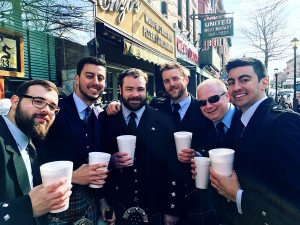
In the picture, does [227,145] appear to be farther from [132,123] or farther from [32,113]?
[32,113]

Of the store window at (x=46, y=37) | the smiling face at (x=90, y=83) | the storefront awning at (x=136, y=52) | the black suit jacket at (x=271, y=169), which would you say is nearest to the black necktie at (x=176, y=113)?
the smiling face at (x=90, y=83)

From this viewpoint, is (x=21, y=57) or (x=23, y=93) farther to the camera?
(x=21, y=57)

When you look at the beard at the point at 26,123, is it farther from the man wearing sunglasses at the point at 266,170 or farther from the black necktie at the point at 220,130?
the black necktie at the point at 220,130

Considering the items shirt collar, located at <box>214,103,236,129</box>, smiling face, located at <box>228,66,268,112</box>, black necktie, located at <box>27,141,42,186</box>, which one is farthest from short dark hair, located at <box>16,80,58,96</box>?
shirt collar, located at <box>214,103,236,129</box>

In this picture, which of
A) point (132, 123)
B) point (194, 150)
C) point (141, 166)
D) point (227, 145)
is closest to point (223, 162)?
point (227, 145)

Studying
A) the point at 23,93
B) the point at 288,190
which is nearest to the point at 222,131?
the point at 288,190

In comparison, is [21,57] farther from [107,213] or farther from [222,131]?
[222,131]

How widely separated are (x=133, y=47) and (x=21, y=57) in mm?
3296

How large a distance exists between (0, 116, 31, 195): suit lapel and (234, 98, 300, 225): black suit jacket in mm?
1542

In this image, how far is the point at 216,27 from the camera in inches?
637

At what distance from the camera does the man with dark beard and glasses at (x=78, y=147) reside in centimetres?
221

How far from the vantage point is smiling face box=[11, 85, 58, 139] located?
1.87 metres

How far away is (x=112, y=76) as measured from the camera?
9.59m

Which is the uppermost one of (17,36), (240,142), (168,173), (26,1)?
(26,1)
